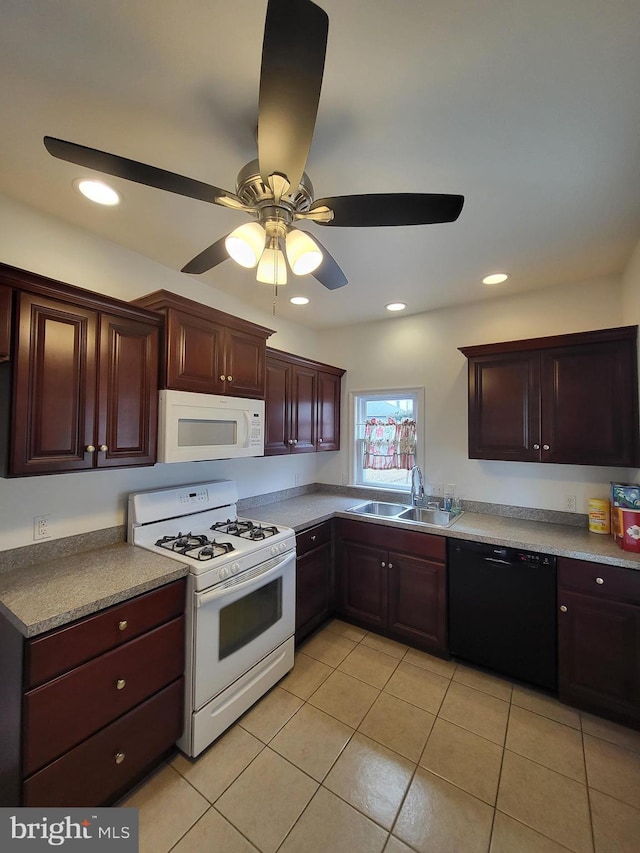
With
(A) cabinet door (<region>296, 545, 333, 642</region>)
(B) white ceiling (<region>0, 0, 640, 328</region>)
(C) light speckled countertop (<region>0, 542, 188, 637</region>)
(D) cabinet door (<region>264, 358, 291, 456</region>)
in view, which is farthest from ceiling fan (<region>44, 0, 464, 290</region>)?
(A) cabinet door (<region>296, 545, 333, 642</region>)

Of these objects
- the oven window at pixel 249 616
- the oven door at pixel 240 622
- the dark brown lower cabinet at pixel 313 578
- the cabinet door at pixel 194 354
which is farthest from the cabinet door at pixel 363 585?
the cabinet door at pixel 194 354

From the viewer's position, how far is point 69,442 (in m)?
1.61

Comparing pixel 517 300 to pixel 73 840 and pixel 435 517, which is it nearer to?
pixel 435 517

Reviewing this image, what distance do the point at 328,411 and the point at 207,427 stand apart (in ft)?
5.03

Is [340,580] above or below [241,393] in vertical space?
below

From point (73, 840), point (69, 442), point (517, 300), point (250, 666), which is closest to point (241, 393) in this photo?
point (69, 442)

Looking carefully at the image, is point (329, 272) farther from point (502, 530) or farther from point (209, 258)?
point (502, 530)

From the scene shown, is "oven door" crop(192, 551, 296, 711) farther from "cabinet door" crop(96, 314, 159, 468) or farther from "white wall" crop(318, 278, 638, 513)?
"white wall" crop(318, 278, 638, 513)

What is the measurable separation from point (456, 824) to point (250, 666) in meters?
1.12

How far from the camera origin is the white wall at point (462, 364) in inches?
96.3

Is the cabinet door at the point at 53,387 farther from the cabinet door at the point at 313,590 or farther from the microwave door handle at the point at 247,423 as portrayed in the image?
the cabinet door at the point at 313,590

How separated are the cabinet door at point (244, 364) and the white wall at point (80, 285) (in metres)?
0.55

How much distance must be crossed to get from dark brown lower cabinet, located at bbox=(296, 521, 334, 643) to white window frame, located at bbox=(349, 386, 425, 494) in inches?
31.7

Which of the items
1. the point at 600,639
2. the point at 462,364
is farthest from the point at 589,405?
the point at 600,639
